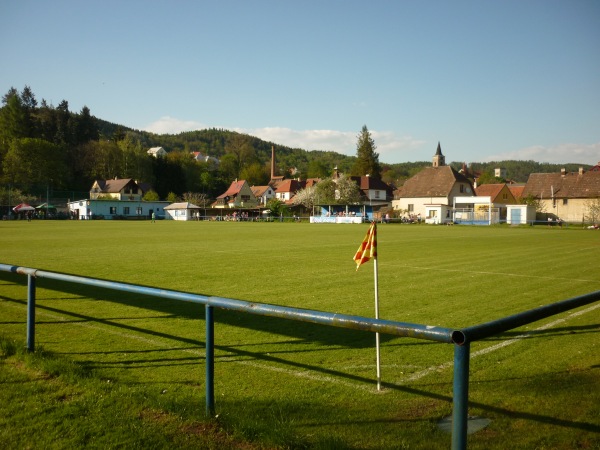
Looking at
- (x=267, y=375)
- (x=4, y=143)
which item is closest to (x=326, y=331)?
(x=267, y=375)

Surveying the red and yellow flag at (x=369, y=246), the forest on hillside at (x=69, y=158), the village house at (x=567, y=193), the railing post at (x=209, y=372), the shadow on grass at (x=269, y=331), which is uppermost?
the forest on hillside at (x=69, y=158)

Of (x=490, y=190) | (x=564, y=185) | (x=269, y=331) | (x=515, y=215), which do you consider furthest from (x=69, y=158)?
(x=269, y=331)

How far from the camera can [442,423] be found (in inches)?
176

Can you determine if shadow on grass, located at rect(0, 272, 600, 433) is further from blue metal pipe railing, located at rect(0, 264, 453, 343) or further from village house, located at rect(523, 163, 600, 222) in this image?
village house, located at rect(523, 163, 600, 222)

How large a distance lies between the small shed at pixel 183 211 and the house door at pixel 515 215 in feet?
186

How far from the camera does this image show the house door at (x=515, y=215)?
5910 centimetres

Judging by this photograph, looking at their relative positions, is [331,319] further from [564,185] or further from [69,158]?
[69,158]

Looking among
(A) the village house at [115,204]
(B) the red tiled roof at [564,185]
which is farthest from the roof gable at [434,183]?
(A) the village house at [115,204]

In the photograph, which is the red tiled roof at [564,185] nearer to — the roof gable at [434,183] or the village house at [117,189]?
the roof gable at [434,183]

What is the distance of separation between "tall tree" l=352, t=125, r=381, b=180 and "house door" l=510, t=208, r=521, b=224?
59.9m

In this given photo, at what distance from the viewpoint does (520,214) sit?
59.4 metres

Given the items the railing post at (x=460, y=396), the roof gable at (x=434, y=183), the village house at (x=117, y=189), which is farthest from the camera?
the village house at (x=117, y=189)

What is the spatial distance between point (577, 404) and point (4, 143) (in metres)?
127

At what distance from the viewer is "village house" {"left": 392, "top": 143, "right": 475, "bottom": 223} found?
7894cm
